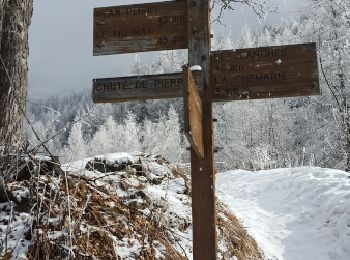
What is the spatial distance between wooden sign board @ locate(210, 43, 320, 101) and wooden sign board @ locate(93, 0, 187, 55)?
1.26ft

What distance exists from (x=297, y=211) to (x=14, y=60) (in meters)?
6.15

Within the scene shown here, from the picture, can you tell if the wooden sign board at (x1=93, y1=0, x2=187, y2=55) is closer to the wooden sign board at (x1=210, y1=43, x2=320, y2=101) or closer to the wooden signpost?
the wooden signpost

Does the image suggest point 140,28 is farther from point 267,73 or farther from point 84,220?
point 84,220

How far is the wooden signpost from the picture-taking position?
309cm

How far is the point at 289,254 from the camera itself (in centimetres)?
643

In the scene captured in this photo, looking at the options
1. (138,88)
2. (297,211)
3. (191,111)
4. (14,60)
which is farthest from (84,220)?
(297,211)

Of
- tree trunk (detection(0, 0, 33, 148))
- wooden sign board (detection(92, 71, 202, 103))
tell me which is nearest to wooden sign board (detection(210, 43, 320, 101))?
wooden sign board (detection(92, 71, 202, 103))

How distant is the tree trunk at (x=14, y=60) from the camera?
402 cm

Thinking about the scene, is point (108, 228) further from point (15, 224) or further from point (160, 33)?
point (160, 33)

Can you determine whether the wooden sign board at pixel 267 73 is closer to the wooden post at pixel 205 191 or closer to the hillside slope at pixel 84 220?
the wooden post at pixel 205 191

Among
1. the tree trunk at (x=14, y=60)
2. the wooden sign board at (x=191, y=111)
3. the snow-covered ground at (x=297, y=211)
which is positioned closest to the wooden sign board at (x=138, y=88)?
the wooden sign board at (x=191, y=111)

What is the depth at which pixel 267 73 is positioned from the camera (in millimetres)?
3178

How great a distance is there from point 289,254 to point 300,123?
1058 inches

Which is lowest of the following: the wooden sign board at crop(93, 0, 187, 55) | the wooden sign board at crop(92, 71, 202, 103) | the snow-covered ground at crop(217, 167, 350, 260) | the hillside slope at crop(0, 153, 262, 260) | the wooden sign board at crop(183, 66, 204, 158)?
the snow-covered ground at crop(217, 167, 350, 260)
